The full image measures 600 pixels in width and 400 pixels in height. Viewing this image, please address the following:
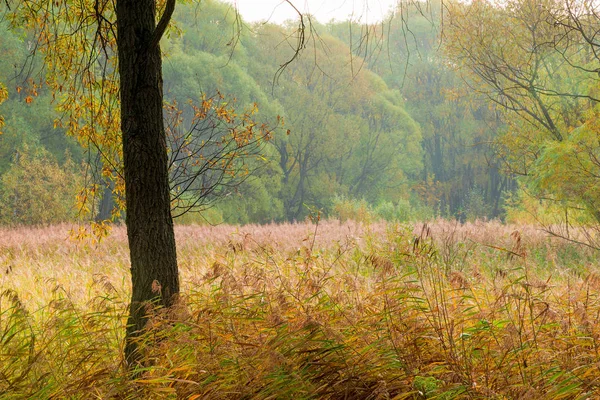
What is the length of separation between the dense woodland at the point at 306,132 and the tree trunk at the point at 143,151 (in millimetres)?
17437

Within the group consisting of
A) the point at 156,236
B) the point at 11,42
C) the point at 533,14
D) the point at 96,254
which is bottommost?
the point at 96,254

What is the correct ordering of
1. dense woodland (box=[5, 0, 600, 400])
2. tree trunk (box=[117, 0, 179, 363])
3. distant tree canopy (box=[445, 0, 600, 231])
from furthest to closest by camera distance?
distant tree canopy (box=[445, 0, 600, 231])
tree trunk (box=[117, 0, 179, 363])
dense woodland (box=[5, 0, 600, 400])

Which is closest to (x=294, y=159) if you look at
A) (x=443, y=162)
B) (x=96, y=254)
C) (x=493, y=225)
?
(x=443, y=162)

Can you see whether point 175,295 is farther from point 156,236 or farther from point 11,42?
point 11,42

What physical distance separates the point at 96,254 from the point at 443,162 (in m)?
33.6

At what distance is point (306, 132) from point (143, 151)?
30429 millimetres

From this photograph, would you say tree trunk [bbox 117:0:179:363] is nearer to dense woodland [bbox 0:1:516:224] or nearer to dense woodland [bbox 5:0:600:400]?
dense woodland [bbox 5:0:600:400]

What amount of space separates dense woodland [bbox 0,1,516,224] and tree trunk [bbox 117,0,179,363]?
1744 cm


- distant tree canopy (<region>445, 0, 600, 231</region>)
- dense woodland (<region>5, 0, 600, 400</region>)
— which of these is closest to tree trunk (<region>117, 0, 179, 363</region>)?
dense woodland (<region>5, 0, 600, 400</region>)

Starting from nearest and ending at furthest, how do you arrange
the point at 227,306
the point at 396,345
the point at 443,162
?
the point at 396,345
the point at 227,306
the point at 443,162

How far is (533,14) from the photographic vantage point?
525 inches

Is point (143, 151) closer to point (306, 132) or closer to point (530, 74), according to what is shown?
point (530, 74)

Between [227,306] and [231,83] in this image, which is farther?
[231,83]

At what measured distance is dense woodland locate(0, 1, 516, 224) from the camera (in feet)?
78.1
